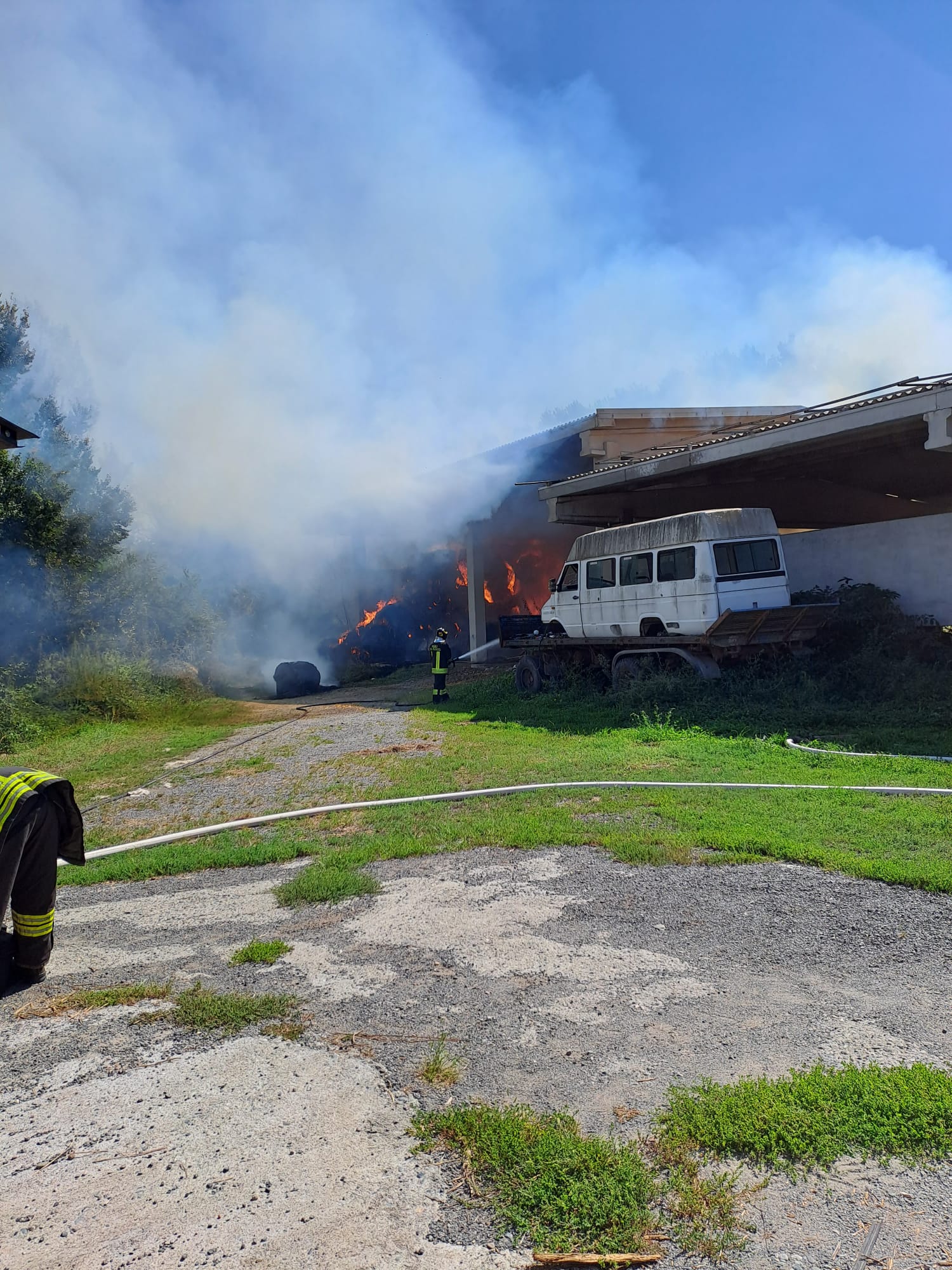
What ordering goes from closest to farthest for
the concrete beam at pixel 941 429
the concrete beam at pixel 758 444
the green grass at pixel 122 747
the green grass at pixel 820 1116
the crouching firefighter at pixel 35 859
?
the green grass at pixel 820 1116
the crouching firefighter at pixel 35 859
the green grass at pixel 122 747
the concrete beam at pixel 941 429
the concrete beam at pixel 758 444

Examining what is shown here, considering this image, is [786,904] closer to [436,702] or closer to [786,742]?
[786,742]

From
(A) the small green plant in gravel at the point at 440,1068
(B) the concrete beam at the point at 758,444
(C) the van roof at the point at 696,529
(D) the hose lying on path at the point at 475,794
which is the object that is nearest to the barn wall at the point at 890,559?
(B) the concrete beam at the point at 758,444

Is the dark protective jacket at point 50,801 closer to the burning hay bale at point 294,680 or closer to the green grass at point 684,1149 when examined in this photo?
the green grass at point 684,1149

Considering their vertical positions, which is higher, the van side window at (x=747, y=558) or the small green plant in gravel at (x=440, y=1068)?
the van side window at (x=747, y=558)

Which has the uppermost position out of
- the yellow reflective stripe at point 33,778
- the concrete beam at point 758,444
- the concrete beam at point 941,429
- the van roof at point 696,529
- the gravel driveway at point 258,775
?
the concrete beam at point 758,444

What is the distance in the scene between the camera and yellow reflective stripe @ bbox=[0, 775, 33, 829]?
11.5 ft

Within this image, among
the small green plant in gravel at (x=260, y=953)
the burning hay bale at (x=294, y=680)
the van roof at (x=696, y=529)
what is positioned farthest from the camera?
the burning hay bale at (x=294, y=680)

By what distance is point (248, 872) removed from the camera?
5.55 metres

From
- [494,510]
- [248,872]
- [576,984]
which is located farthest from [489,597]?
[576,984]

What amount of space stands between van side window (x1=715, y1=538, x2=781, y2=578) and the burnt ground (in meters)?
7.55

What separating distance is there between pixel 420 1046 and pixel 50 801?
6.48ft

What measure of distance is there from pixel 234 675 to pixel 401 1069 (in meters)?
20.7

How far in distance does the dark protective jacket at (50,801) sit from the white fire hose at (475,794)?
2481mm

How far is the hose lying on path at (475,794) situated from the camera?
254 inches
